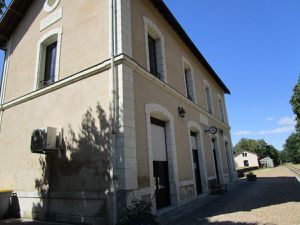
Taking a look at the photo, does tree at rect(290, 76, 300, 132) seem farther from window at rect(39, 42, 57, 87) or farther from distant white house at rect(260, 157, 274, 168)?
distant white house at rect(260, 157, 274, 168)

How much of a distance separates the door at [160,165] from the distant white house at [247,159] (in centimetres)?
7192

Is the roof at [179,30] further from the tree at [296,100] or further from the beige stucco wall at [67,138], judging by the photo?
the tree at [296,100]

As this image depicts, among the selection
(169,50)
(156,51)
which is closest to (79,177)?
(156,51)

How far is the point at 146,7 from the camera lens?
8.45m

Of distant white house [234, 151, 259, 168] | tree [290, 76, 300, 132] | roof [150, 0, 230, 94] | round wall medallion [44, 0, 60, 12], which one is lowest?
distant white house [234, 151, 259, 168]

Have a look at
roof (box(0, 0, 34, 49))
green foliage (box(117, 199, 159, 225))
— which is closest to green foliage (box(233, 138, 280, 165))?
roof (box(0, 0, 34, 49))

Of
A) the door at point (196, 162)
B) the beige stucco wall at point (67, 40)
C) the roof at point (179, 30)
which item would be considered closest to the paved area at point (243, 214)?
the door at point (196, 162)

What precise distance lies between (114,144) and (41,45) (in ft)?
18.9

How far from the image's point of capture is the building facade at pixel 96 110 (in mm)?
5836

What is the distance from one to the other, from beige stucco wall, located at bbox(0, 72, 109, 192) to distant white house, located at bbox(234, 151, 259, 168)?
74233 mm

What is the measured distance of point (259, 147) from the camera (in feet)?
312

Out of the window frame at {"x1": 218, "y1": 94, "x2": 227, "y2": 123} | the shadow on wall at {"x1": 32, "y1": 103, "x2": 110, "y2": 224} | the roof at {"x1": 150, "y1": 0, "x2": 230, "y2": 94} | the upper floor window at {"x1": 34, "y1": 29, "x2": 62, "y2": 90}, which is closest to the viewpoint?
the shadow on wall at {"x1": 32, "y1": 103, "x2": 110, "y2": 224}

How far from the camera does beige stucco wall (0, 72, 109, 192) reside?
5.99 meters

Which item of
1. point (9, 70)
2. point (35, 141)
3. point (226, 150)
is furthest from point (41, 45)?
point (226, 150)
